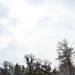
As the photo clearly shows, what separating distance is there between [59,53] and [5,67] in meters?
63.3

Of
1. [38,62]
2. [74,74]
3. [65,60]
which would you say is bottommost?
[74,74]

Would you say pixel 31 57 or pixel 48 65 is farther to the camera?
pixel 48 65

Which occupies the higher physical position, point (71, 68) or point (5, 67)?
point (5, 67)

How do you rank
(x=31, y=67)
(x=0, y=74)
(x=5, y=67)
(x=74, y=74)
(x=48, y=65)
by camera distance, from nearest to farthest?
1. (x=74, y=74)
2. (x=31, y=67)
3. (x=48, y=65)
4. (x=0, y=74)
5. (x=5, y=67)

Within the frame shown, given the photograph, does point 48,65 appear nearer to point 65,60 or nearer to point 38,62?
point 38,62

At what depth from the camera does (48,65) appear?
101312 mm

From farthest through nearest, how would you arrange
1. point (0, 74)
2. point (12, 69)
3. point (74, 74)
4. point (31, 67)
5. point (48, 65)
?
point (12, 69) < point (0, 74) < point (48, 65) < point (31, 67) < point (74, 74)

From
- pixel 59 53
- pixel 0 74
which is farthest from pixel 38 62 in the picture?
pixel 59 53

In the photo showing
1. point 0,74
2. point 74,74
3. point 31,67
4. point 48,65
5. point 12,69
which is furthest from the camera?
point 12,69

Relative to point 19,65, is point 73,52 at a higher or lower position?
lower

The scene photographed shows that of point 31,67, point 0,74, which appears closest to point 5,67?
point 0,74

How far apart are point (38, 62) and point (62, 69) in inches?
1374

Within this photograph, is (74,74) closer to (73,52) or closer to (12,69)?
(73,52)

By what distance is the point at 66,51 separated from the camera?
68250mm
